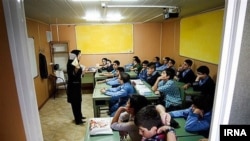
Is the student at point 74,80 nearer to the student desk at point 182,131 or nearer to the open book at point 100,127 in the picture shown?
the open book at point 100,127

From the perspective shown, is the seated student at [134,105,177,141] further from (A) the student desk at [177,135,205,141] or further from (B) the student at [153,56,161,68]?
(B) the student at [153,56,161,68]

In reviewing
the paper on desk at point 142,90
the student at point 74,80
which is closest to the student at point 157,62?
the paper on desk at point 142,90

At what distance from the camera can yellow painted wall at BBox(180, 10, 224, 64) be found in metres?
3.49

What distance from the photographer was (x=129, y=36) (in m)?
6.29

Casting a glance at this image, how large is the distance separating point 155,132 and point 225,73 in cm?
96

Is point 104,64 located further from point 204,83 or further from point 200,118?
point 200,118

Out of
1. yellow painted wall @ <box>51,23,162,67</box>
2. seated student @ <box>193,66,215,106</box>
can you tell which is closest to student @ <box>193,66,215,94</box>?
seated student @ <box>193,66,215,106</box>

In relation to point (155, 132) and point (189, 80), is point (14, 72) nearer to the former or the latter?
point (155, 132)

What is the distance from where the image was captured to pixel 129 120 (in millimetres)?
2092

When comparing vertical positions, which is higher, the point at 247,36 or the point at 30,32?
the point at 30,32

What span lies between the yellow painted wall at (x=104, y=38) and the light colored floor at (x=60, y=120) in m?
1.90

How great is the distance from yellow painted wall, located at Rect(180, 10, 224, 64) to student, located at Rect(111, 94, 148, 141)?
2.07 meters

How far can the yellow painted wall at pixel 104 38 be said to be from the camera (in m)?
6.11

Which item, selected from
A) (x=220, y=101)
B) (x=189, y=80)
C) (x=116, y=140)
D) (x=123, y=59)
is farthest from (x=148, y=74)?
(x=220, y=101)
